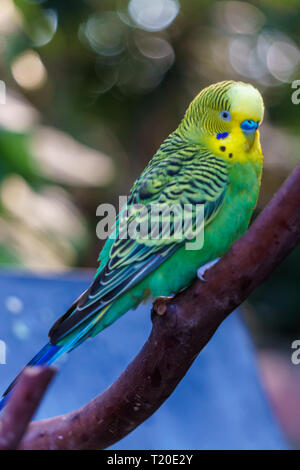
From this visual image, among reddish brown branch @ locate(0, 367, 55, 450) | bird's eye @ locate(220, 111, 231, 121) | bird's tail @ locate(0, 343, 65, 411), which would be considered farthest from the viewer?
bird's eye @ locate(220, 111, 231, 121)

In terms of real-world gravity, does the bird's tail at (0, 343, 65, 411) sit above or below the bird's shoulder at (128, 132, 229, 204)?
below

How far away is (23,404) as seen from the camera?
722 millimetres

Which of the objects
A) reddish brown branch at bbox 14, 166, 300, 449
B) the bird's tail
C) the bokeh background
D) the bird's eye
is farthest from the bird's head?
the bokeh background

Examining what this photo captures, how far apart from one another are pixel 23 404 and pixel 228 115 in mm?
805

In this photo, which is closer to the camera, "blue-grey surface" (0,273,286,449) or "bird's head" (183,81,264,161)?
"bird's head" (183,81,264,161)

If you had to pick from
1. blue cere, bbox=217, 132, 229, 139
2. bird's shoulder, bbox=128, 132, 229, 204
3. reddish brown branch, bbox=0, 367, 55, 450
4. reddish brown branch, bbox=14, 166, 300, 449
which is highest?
blue cere, bbox=217, 132, 229, 139

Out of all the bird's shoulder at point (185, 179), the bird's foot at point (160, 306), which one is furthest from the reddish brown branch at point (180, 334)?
the bird's shoulder at point (185, 179)

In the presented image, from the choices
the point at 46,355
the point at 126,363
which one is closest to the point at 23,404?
the point at 46,355

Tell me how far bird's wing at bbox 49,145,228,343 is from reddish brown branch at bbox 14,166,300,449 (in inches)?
8.4

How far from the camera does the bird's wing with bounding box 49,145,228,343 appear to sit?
4.03 ft

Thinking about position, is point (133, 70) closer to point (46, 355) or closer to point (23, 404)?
point (46, 355)

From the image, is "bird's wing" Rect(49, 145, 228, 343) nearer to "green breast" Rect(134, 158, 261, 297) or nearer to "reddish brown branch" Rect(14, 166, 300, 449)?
"green breast" Rect(134, 158, 261, 297)

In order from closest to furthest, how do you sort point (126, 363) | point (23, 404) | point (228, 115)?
point (23, 404) → point (228, 115) → point (126, 363)
